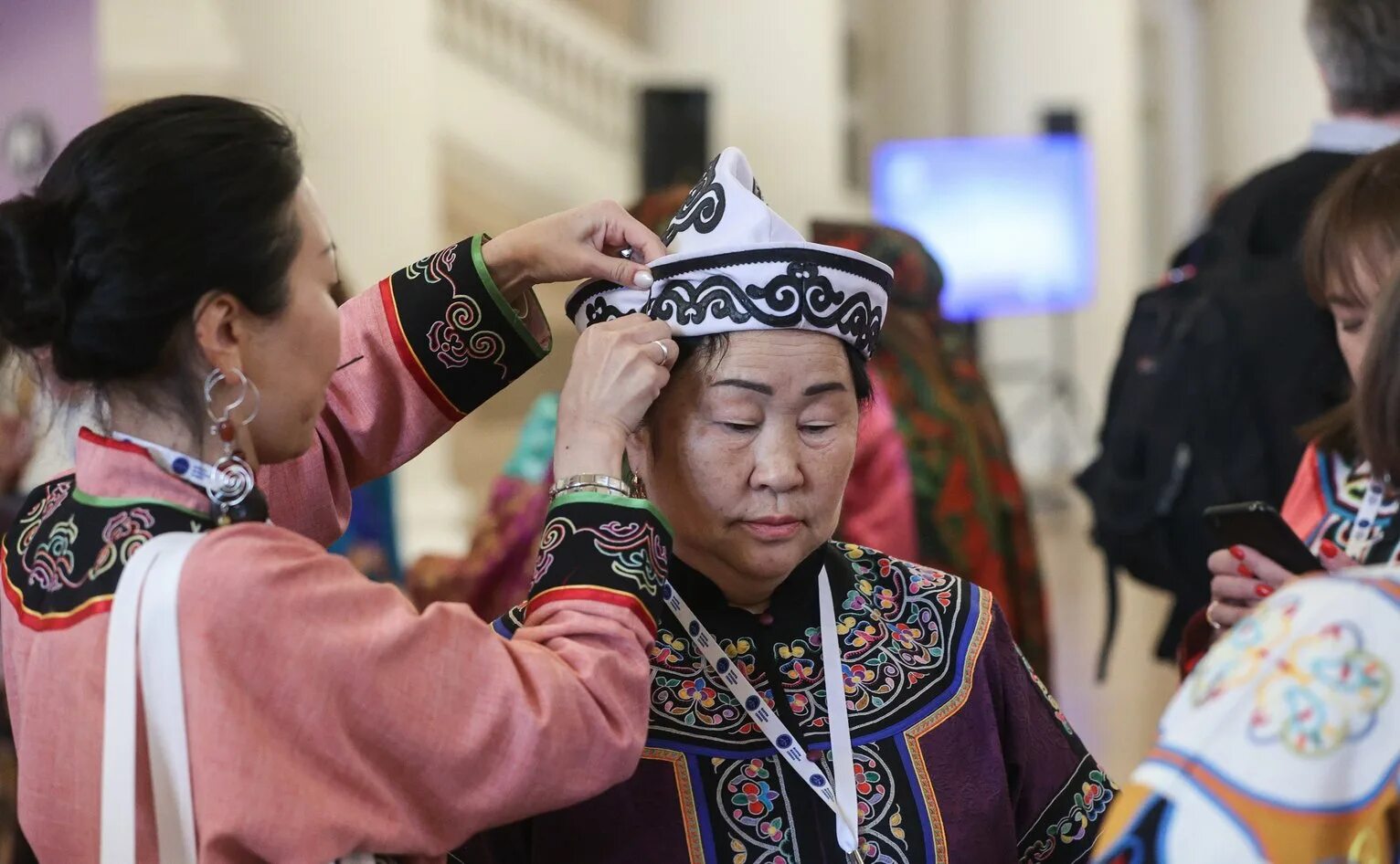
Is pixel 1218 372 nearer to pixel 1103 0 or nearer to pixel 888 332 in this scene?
pixel 888 332

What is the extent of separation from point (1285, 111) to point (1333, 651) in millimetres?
15683

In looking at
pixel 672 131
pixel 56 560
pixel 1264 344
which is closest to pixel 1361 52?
pixel 1264 344

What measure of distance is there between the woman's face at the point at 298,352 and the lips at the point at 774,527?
1.52 ft

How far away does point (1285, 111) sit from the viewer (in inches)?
620

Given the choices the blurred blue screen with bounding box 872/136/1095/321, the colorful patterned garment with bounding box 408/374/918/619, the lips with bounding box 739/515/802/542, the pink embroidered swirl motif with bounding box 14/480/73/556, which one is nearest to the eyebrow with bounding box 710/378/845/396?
the lips with bounding box 739/515/802/542

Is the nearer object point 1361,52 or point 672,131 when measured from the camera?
point 1361,52

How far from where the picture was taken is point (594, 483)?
163 cm

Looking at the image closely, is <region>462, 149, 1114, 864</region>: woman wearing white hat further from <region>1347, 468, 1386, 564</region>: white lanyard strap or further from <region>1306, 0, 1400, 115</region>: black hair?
<region>1306, 0, 1400, 115</region>: black hair

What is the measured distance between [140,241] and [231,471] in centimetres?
22

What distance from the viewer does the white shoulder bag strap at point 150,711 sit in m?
1.42

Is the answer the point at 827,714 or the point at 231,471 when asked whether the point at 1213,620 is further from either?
the point at 231,471

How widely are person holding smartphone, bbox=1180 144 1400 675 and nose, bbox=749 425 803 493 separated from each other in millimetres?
683

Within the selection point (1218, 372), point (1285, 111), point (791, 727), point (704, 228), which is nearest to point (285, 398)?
point (704, 228)

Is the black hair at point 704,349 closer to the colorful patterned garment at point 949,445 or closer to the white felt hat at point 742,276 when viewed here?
the white felt hat at point 742,276
